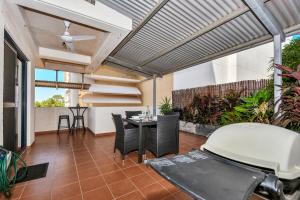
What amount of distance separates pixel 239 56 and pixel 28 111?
6.85 metres

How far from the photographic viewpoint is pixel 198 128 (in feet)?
16.3

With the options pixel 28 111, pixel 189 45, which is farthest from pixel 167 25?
pixel 28 111

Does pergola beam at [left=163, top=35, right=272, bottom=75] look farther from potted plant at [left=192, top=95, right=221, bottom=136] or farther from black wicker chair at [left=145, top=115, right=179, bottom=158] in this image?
black wicker chair at [left=145, top=115, right=179, bottom=158]

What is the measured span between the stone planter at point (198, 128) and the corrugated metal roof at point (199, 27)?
2.06m

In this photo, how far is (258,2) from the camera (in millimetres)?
1938

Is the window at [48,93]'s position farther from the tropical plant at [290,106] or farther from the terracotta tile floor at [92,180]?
the tropical plant at [290,106]

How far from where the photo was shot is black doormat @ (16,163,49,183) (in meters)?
2.26

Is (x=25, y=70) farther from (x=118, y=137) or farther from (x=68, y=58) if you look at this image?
(x=118, y=137)

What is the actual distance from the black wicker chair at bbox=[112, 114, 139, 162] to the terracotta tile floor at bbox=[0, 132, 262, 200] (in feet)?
0.88

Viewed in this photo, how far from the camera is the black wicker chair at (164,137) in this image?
2.78 m

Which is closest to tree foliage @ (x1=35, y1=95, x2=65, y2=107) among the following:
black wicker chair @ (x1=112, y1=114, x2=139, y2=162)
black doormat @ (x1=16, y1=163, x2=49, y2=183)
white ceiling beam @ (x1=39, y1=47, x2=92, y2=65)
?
white ceiling beam @ (x1=39, y1=47, x2=92, y2=65)

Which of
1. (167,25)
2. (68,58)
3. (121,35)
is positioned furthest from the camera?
(68,58)

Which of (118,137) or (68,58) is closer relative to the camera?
(118,137)

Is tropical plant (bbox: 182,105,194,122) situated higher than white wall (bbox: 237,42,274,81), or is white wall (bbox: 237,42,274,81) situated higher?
white wall (bbox: 237,42,274,81)
